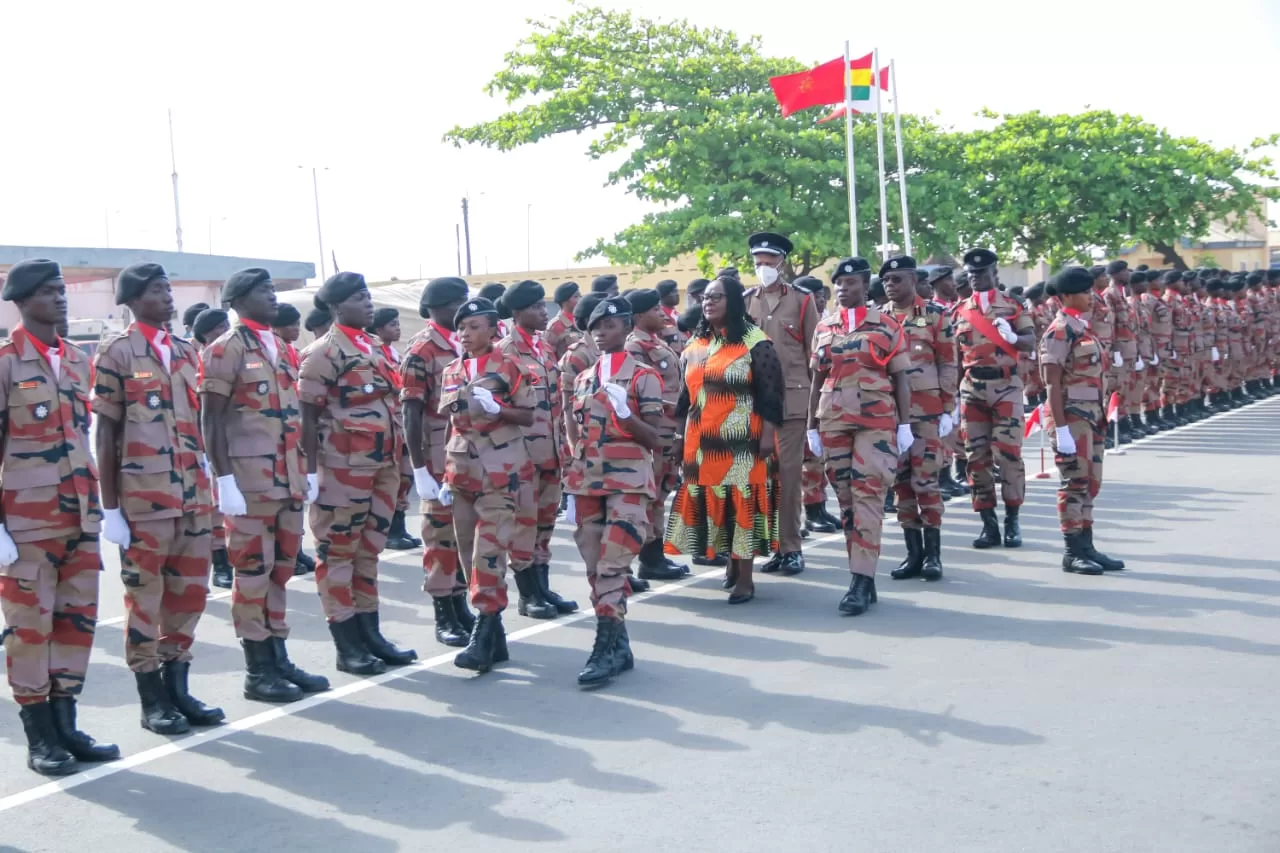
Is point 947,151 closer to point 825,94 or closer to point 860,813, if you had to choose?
point 825,94

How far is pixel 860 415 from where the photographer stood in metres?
8.42

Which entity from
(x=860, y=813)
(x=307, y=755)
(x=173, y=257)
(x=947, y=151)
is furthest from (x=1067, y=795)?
(x=173, y=257)

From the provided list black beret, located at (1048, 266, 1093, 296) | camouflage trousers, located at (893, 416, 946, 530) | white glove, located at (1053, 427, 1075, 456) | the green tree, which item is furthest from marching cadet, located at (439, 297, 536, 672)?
the green tree

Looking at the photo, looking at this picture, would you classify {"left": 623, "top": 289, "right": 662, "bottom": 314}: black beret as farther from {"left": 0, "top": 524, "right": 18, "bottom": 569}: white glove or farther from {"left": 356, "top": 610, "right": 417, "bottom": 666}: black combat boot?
{"left": 0, "top": 524, "right": 18, "bottom": 569}: white glove

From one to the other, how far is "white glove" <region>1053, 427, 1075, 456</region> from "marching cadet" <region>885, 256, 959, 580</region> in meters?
0.73

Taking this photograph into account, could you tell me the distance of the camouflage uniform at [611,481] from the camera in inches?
281

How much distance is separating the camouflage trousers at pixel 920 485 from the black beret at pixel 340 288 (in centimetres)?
375

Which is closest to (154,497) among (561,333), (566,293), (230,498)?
(230,498)

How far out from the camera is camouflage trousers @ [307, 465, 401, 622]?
7.23m

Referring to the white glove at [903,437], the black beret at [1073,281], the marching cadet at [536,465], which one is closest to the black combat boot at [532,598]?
the marching cadet at [536,465]

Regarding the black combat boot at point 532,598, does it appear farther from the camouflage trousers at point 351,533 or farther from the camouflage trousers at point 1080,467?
the camouflage trousers at point 1080,467

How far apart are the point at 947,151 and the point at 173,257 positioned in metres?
20.7

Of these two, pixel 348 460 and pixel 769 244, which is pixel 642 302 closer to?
pixel 769 244

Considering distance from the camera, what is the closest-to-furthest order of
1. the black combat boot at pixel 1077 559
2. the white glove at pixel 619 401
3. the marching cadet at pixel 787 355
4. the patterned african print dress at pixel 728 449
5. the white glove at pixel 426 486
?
the white glove at pixel 619 401 < the white glove at pixel 426 486 < the patterned african print dress at pixel 728 449 < the black combat boot at pixel 1077 559 < the marching cadet at pixel 787 355
